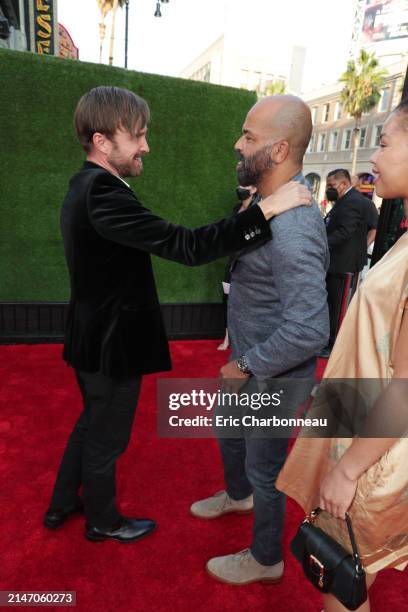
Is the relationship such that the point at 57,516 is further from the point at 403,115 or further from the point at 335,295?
the point at 335,295

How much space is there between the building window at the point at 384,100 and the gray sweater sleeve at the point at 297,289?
36678 millimetres

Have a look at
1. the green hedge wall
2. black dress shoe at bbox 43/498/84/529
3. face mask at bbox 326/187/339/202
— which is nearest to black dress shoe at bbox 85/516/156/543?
black dress shoe at bbox 43/498/84/529

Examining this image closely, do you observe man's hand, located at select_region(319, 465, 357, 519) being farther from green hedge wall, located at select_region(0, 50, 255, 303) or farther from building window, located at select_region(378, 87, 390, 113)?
building window, located at select_region(378, 87, 390, 113)

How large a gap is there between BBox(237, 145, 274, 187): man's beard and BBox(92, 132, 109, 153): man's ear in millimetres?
508

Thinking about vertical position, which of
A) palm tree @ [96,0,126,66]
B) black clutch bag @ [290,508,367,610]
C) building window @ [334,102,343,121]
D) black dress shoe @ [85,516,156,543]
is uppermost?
palm tree @ [96,0,126,66]

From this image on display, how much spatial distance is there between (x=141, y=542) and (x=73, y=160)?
338 centimetres

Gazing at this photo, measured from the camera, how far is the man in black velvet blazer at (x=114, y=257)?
1.48 metres

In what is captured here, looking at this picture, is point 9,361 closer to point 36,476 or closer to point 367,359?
point 36,476

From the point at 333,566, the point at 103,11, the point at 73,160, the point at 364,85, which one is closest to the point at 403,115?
the point at 333,566

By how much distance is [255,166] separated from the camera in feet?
4.91

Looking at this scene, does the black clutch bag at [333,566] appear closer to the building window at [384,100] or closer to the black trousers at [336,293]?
the black trousers at [336,293]

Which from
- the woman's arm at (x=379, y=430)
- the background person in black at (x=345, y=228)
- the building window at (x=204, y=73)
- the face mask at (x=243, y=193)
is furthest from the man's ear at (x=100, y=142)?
the building window at (x=204, y=73)

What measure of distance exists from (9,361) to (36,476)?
1752mm

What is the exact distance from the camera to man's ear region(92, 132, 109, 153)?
1582 mm
